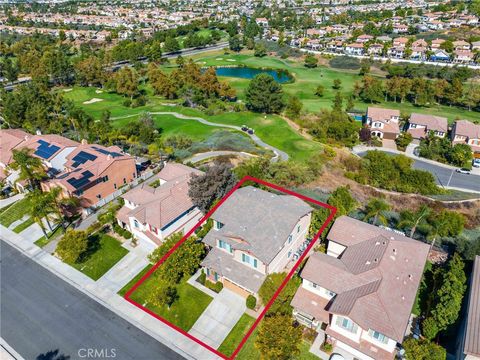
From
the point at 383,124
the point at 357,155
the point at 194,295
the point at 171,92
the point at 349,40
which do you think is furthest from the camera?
the point at 349,40

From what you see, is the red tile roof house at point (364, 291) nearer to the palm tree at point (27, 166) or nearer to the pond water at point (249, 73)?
the palm tree at point (27, 166)

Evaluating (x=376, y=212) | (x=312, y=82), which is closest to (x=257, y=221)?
(x=376, y=212)

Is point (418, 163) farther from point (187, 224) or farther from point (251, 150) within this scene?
point (187, 224)

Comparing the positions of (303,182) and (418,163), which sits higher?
(303,182)

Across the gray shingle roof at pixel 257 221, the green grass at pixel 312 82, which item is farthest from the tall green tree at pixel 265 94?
the gray shingle roof at pixel 257 221

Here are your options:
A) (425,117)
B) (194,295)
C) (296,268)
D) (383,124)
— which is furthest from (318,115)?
(194,295)

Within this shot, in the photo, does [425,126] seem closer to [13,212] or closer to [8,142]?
[13,212]
